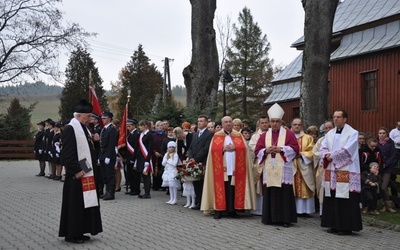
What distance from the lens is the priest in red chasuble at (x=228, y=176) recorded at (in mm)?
11727

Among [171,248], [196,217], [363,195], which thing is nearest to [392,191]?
[363,195]

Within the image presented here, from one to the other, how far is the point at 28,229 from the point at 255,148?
4.55 metres

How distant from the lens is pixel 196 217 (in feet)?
38.8

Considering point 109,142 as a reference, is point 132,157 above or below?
below

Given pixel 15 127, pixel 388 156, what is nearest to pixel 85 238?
pixel 388 156

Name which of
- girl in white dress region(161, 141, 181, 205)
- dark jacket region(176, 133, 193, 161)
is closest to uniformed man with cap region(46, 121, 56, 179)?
dark jacket region(176, 133, 193, 161)

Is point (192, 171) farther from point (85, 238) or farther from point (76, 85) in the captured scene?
point (76, 85)

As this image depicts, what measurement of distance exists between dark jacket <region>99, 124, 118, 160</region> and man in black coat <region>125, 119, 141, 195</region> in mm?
805

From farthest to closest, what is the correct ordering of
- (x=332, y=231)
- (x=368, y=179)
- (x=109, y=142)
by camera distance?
(x=109, y=142) → (x=368, y=179) → (x=332, y=231)

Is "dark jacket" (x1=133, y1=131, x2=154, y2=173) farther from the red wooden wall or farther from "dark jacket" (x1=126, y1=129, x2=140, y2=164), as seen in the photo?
the red wooden wall

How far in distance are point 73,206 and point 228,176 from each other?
13.1ft

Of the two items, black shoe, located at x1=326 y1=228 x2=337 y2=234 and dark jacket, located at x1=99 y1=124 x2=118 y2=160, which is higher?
dark jacket, located at x1=99 y1=124 x2=118 y2=160

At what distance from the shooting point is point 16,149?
118ft

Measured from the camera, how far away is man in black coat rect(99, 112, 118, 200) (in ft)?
47.0
